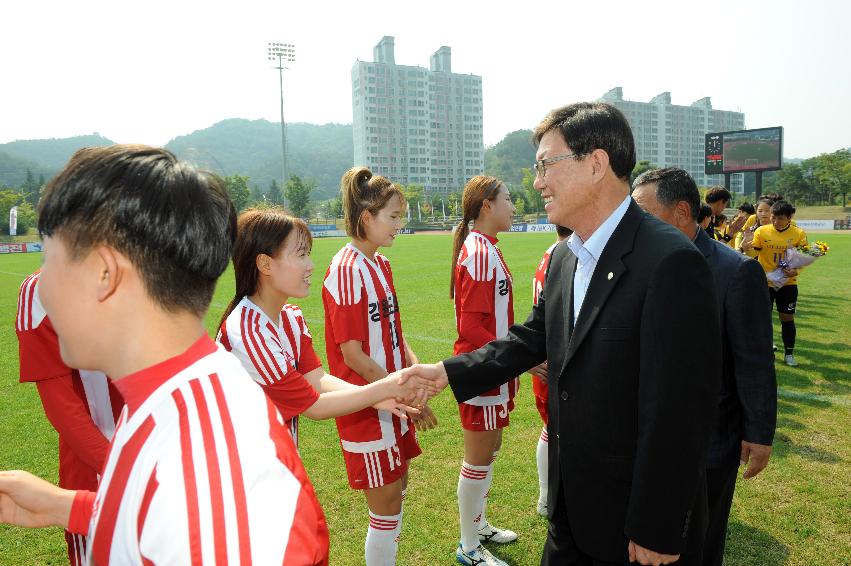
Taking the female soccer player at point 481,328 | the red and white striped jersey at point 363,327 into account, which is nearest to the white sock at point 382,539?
the red and white striped jersey at point 363,327

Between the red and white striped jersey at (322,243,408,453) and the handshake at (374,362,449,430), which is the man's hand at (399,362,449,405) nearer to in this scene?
the handshake at (374,362,449,430)

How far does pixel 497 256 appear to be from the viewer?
Result: 4422 millimetres

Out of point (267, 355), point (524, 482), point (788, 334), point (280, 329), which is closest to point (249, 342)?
point (267, 355)

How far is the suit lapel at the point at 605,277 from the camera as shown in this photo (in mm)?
2125

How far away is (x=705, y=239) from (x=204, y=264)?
3.15m

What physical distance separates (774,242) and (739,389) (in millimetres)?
8431

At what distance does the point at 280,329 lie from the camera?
291 cm

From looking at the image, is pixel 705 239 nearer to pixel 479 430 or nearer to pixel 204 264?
pixel 479 430

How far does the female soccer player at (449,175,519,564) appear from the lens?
4.06m

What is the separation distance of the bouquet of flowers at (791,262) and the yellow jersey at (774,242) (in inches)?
9.6

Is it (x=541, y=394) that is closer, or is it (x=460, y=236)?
(x=541, y=394)

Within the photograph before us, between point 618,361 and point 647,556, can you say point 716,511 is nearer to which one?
point 647,556

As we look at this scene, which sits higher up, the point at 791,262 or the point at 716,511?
the point at 791,262

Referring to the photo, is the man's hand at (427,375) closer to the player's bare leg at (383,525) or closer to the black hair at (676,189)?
the player's bare leg at (383,525)
